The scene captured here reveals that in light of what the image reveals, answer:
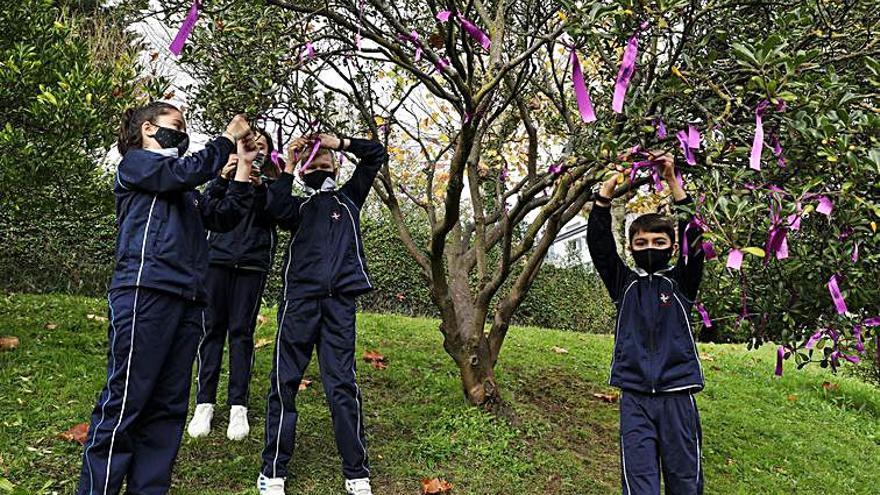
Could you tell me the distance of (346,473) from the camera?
349cm

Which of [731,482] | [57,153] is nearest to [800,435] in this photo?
[731,482]

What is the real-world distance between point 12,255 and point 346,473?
6982 millimetres

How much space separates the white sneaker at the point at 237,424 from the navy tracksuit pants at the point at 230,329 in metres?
0.05

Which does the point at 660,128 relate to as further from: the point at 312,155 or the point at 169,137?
the point at 169,137

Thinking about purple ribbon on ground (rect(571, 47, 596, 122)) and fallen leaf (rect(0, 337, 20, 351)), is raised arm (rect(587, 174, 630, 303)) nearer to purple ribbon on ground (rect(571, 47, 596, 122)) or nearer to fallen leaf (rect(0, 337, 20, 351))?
purple ribbon on ground (rect(571, 47, 596, 122))

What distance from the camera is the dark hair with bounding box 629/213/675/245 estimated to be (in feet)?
11.0

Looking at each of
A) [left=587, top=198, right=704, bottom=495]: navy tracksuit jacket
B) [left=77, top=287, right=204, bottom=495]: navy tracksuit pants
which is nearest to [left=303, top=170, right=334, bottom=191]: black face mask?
[left=77, top=287, right=204, bottom=495]: navy tracksuit pants

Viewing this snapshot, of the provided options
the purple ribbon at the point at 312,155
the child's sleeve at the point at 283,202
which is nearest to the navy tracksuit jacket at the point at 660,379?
the purple ribbon at the point at 312,155

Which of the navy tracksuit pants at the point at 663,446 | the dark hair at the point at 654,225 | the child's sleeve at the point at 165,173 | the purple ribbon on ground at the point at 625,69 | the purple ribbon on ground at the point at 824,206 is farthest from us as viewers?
the dark hair at the point at 654,225

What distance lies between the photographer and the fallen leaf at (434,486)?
3.72 metres

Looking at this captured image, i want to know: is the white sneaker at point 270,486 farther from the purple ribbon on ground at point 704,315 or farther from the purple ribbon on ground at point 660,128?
the purple ribbon on ground at point 660,128

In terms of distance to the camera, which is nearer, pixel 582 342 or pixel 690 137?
pixel 690 137

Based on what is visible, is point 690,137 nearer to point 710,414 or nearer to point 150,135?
point 150,135

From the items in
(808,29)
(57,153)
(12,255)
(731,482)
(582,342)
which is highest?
(808,29)
